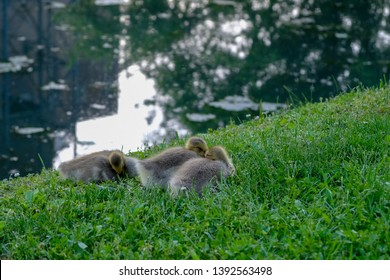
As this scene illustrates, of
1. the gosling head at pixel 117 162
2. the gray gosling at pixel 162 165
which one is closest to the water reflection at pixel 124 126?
the gosling head at pixel 117 162

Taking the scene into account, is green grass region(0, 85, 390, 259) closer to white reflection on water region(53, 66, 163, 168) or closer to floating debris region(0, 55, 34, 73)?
white reflection on water region(53, 66, 163, 168)

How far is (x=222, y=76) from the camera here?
41.9 ft

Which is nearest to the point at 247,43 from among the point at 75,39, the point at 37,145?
the point at 75,39

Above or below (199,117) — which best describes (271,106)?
above

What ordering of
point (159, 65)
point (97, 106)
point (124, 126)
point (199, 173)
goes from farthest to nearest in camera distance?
1. point (159, 65)
2. point (97, 106)
3. point (124, 126)
4. point (199, 173)

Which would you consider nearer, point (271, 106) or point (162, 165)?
point (162, 165)

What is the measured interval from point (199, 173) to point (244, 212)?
1.75 feet

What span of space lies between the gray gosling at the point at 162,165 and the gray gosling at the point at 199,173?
3.7 inches

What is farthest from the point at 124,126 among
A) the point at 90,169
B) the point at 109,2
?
the point at 109,2

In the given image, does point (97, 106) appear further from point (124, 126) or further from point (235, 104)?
point (235, 104)

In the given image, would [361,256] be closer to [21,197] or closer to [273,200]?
[273,200]

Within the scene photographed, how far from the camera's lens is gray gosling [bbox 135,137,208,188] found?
503cm

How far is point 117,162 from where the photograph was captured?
17.6 ft
